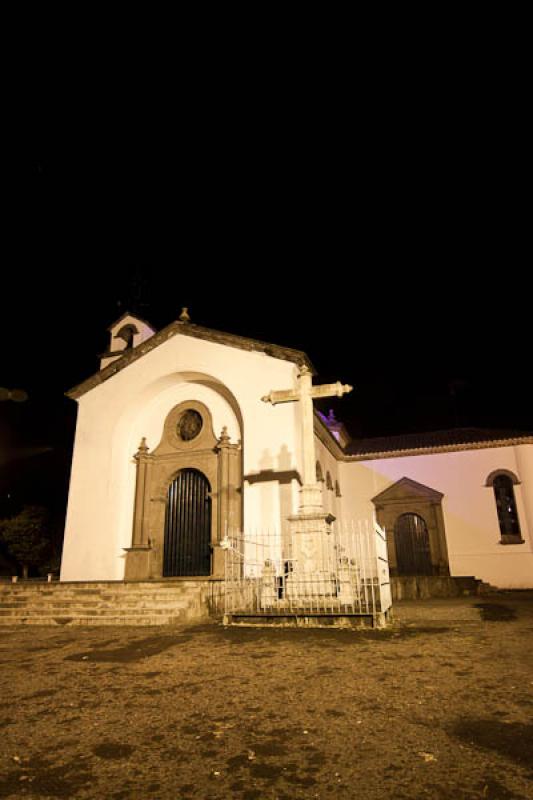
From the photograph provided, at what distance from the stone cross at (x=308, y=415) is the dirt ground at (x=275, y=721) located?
169 inches

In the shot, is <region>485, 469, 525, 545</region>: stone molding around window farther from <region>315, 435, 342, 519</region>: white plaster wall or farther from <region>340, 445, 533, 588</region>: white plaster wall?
<region>315, 435, 342, 519</region>: white plaster wall

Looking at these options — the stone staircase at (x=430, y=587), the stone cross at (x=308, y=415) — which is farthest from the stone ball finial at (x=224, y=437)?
the stone staircase at (x=430, y=587)

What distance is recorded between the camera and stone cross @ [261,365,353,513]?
10.5 m

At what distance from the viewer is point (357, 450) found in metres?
21.2

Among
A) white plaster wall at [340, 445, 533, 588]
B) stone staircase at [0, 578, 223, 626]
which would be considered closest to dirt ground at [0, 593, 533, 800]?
stone staircase at [0, 578, 223, 626]

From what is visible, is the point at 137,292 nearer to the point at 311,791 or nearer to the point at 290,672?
the point at 290,672

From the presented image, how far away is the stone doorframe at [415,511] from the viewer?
18266 mm

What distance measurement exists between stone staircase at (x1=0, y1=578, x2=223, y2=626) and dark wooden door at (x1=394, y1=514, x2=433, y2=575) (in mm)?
10585

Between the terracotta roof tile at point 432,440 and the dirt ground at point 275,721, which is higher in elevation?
the terracotta roof tile at point 432,440

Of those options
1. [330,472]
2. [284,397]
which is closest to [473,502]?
[330,472]

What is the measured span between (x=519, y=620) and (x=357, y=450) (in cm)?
1269

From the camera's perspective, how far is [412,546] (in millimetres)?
19016

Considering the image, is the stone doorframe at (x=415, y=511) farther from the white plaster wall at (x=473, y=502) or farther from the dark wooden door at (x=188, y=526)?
the dark wooden door at (x=188, y=526)

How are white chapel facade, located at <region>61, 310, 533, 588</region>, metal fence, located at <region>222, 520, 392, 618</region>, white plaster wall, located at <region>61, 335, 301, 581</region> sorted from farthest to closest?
white chapel facade, located at <region>61, 310, 533, 588</region> → white plaster wall, located at <region>61, 335, 301, 581</region> → metal fence, located at <region>222, 520, 392, 618</region>
